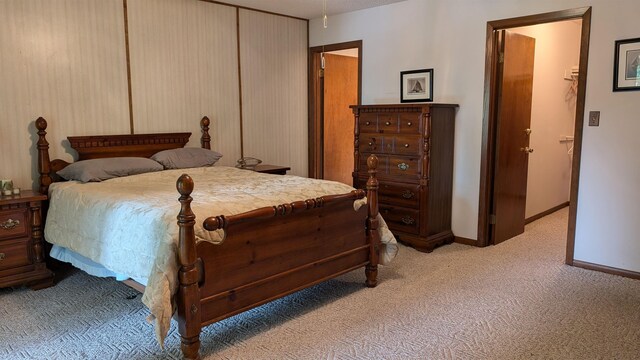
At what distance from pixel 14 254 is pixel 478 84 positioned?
3925 mm

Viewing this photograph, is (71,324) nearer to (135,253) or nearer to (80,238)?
(80,238)

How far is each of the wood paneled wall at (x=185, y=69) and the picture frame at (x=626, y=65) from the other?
3395mm

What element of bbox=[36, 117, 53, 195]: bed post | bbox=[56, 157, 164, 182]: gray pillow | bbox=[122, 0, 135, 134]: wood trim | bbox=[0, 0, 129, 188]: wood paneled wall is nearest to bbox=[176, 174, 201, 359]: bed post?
bbox=[56, 157, 164, 182]: gray pillow

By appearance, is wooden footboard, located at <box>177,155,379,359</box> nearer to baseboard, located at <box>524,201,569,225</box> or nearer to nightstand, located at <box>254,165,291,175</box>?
nightstand, located at <box>254,165,291,175</box>

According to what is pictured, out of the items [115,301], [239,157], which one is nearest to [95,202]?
[115,301]

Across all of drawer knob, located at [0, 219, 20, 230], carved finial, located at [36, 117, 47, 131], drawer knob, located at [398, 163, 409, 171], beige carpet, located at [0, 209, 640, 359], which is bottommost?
beige carpet, located at [0, 209, 640, 359]

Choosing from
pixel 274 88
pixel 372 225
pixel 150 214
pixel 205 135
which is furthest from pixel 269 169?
pixel 150 214

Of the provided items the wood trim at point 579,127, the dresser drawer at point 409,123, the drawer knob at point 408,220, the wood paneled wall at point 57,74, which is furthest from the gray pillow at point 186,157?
the wood trim at point 579,127

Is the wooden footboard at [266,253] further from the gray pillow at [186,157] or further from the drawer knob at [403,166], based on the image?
the gray pillow at [186,157]

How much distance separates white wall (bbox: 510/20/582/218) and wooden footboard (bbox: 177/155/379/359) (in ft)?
9.11

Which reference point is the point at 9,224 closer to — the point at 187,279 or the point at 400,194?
the point at 187,279

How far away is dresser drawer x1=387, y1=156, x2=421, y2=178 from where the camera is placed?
4305mm

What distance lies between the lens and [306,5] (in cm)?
491

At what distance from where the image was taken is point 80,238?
10.2 feet
